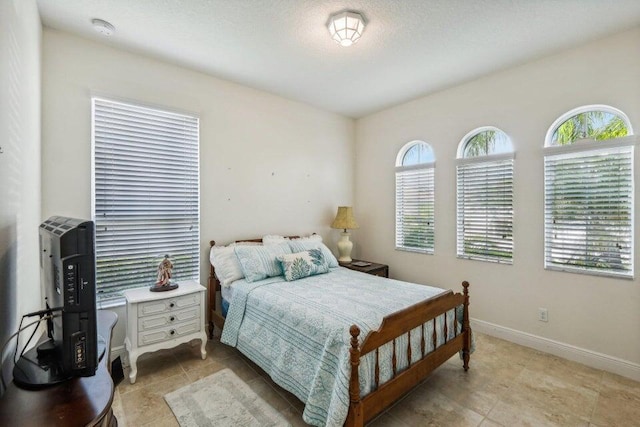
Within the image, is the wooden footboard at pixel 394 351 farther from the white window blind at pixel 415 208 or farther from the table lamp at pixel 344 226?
the table lamp at pixel 344 226

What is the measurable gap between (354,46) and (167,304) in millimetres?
2730

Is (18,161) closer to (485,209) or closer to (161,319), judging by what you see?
(161,319)

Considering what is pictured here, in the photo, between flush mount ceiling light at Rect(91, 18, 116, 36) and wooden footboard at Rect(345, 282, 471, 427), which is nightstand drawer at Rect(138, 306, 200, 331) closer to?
wooden footboard at Rect(345, 282, 471, 427)

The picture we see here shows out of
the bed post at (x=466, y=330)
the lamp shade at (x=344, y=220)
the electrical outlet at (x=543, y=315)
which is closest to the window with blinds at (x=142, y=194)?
the lamp shade at (x=344, y=220)

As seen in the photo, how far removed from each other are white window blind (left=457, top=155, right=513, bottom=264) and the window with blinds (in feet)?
9.75

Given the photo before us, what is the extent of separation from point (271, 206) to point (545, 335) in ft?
10.4

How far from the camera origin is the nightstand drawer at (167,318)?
2.36m

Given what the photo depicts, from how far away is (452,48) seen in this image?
266cm

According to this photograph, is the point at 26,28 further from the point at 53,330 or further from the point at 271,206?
the point at 271,206

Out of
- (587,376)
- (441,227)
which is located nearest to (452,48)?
(441,227)

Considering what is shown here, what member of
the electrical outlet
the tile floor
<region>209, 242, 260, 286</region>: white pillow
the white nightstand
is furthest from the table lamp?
the electrical outlet

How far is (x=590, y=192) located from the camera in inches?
103

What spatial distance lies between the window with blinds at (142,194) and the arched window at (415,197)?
260cm

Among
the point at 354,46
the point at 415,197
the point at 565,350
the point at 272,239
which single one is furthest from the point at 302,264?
the point at 565,350
